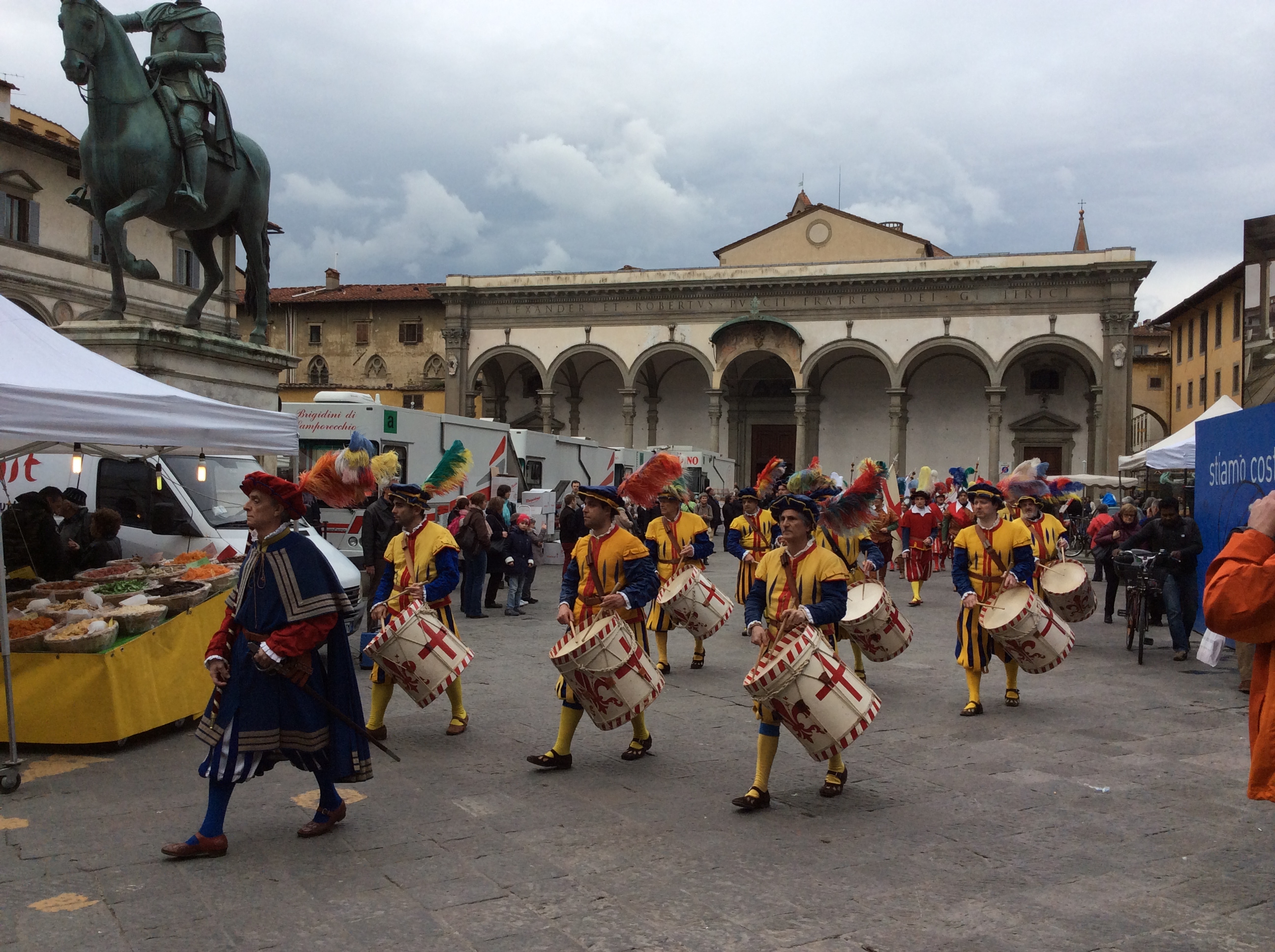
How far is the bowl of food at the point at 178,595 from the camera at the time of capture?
6.88m

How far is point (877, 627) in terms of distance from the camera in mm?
8203

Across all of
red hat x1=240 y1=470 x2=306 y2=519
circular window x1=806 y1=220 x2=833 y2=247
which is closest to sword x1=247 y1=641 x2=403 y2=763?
red hat x1=240 y1=470 x2=306 y2=519

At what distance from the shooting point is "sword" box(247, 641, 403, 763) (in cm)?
443

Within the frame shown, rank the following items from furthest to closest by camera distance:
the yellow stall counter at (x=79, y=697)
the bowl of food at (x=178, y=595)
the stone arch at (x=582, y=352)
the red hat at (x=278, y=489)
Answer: the stone arch at (x=582, y=352) → the bowl of food at (x=178, y=595) → the yellow stall counter at (x=79, y=697) → the red hat at (x=278, y=489)

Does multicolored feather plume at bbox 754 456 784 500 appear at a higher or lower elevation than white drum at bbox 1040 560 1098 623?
higher

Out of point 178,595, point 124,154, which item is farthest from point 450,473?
point 124,154

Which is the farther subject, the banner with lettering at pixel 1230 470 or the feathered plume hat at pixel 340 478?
the banner with lettering at pixel 1230 470

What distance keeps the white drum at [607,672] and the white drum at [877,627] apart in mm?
2755

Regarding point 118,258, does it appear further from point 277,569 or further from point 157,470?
point 277,569

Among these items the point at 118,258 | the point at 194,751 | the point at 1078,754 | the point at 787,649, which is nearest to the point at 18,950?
the point at 194,751

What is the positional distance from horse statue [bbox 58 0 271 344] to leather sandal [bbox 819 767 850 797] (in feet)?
27.0

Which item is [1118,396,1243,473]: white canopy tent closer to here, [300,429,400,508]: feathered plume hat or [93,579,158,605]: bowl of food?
[300,429,400,508]: feathered plume hat

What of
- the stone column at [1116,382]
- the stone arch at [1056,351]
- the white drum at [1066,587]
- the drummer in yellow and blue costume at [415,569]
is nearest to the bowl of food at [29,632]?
the drummer in yellow and blue costume at [415,569]

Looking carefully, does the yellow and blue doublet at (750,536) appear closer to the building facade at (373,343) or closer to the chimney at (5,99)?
the chimney at (5,99)
